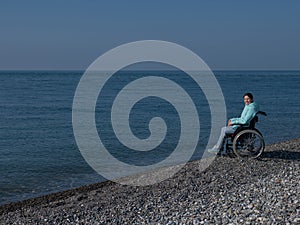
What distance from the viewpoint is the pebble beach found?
6.75 m

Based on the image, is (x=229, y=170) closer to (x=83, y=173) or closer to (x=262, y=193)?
(x=262, y=193)

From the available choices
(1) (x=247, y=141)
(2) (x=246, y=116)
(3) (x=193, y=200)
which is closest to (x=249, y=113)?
(2) (x=246, y=116)

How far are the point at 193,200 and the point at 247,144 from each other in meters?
3.66

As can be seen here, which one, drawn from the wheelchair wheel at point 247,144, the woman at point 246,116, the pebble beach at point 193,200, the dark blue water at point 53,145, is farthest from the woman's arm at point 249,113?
the dark blue water at point 53,145

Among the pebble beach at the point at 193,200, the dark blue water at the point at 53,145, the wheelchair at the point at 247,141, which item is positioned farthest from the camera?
the dark blue water at the point at 53,145

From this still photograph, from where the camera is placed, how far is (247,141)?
1121 centimetres

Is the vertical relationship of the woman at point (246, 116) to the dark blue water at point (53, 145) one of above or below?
above

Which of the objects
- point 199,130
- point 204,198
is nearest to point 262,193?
point 204,198

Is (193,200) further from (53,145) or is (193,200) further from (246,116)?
(53,145)

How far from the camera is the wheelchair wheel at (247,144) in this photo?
1109 centimetres

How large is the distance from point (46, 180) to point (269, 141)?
973cm

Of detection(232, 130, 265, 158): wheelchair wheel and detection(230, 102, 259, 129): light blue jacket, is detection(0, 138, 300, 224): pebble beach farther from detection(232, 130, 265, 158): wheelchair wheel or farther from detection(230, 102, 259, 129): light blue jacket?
detection(230, 102, 259, 129): light blue jacket

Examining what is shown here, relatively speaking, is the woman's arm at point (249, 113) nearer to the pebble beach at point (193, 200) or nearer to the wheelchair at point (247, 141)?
the wheelchair at point (247, 141)

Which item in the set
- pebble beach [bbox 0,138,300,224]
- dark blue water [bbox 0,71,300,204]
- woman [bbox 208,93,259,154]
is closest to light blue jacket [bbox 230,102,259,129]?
woman [bbox 208,93,259,154]
